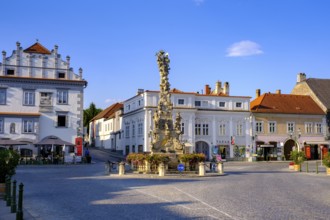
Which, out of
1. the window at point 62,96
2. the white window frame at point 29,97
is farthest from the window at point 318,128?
the white window frame at point 29,97

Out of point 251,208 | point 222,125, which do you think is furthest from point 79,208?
point 222,125

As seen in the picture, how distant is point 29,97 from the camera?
48.2 m

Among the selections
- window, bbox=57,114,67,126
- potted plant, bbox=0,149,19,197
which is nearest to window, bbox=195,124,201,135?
window, bbox=57,114,67,126

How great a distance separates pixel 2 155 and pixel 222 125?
156ft

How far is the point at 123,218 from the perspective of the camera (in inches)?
447

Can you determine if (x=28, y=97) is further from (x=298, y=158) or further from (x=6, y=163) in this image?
(x=6, y=163)

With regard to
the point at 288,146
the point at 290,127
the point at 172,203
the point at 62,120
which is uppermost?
the point at 62,120

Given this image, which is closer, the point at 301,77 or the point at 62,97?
the point at 62,97

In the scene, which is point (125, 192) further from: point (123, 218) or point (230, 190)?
point (123, 218)

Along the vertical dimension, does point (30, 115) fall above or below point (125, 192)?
above

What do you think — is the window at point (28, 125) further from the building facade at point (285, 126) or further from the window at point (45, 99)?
the building facade at point (285, 126)

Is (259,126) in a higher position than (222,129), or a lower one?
higher

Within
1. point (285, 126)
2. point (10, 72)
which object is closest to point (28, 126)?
point (10, 72)

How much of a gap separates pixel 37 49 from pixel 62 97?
21.7 feet
